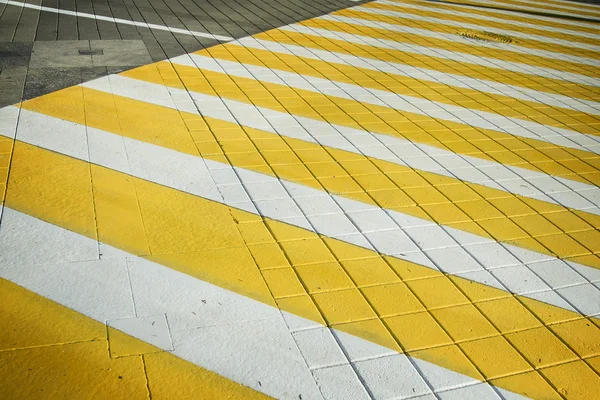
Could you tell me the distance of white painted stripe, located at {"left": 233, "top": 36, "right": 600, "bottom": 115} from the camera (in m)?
6.75

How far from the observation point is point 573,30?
10867mm

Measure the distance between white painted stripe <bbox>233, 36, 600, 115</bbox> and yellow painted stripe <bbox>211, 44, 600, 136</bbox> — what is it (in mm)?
149

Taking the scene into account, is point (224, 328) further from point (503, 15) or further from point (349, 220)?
point (503, 15)

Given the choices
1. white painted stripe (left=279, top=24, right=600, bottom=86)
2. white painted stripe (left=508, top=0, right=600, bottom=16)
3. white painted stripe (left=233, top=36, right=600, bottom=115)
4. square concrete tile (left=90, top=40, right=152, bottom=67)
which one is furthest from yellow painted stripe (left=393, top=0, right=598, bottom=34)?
square concrete tile (left=90, top=40, right=152, bottom=67)

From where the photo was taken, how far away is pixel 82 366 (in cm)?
259

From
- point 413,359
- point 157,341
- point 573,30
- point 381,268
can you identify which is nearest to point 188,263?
point 157,341

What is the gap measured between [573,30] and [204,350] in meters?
10.6

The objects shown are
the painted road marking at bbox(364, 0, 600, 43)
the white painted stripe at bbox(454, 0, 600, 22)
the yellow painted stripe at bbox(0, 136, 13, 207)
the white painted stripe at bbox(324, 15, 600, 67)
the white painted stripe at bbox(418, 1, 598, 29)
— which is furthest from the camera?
the white painted stripe at bbox(454, 0, 600, 22)

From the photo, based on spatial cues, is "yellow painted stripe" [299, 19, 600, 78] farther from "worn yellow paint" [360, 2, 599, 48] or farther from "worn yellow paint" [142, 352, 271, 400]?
"worn yellow paint" [142, 352, 271, 400]

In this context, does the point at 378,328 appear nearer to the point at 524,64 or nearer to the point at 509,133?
the point at 509,133

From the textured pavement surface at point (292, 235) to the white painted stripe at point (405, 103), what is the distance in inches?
1.5

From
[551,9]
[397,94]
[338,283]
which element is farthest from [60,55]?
[551,9]

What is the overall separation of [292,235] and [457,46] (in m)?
6.19

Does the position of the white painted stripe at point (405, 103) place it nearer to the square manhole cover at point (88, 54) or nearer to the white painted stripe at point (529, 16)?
the square manhole cover at point (88, 54)
